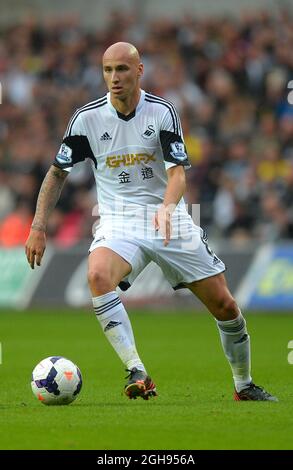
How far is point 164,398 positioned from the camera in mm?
8930

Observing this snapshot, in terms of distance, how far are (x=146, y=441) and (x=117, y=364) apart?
229 inches

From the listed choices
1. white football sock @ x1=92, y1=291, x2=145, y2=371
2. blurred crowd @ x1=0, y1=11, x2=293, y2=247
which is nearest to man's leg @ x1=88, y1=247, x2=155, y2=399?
white football sock @ x1=92, y1=291, x2=145, y2=371

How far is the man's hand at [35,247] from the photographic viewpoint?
860 cm

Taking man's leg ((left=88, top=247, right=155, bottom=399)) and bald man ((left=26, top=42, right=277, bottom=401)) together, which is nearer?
man's leg ((left=88, top=247, right=155, bottom=399))

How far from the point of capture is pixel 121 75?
28.4 feet

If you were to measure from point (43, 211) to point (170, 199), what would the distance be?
3.34 feet

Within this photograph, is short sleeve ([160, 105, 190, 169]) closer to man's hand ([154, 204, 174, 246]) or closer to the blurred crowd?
man's hand ([154, 204, 174, 246])

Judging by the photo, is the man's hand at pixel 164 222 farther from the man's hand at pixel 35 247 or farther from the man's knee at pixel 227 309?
the man's hand at pixel 35 247

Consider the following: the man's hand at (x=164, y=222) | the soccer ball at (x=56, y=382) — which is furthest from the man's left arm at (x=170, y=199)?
the soccer ball at (x=56, y=382)

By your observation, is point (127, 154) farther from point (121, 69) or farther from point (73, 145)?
point (121, 69)

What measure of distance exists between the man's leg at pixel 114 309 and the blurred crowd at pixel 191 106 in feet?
39.2

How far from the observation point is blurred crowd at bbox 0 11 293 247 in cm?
2089

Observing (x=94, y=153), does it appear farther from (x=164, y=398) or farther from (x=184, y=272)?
(x=164, y=398)

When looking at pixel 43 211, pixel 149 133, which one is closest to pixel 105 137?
pixel 149 133
